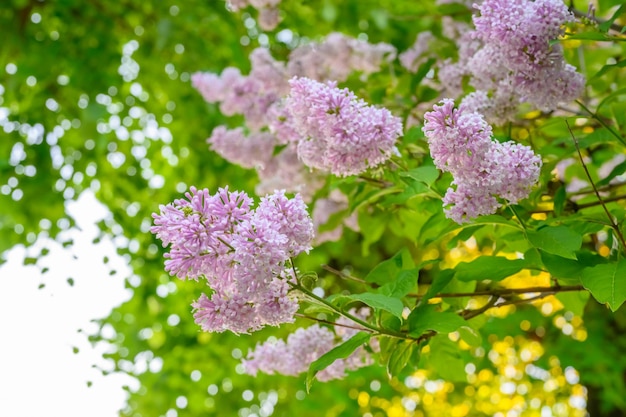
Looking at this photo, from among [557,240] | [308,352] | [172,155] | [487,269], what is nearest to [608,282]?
[557,240]

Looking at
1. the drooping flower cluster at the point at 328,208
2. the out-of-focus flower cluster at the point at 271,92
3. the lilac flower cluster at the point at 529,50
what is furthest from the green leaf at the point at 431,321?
the drooping flower cluster at the point at 328,208

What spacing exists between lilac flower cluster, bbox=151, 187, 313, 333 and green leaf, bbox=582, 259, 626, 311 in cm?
50

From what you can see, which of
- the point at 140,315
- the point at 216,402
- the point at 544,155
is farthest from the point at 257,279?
the point at 216,402

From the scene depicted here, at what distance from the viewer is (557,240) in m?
1.27

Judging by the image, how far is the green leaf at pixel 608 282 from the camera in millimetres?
1181

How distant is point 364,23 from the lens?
4.02m

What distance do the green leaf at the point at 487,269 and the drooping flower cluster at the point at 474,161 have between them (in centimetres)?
26

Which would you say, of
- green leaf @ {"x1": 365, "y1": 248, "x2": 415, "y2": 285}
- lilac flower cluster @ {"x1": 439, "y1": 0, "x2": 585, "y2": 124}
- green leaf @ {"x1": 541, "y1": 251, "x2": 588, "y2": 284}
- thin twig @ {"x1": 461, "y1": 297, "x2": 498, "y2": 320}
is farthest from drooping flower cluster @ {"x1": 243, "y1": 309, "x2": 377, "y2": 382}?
lilac flower cluster @ {"x1": 439, "y1": 0, "x2": 585, "y2": 124}

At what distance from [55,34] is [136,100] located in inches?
25.9

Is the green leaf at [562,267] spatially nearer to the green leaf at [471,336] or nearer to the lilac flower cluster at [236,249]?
the green leaf at [471,336]

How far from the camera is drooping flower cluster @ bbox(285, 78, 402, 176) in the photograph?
133cm

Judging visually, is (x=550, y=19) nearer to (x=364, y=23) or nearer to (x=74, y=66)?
(x=364, y=23)

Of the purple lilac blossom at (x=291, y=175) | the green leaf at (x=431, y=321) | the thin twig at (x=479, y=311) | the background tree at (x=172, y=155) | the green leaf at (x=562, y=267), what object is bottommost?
the background tree at (x=172, y=155)

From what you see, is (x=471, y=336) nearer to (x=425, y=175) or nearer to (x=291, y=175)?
(x=425, y=175)
